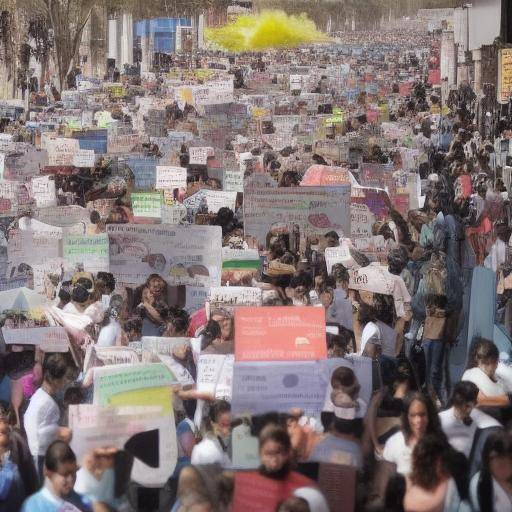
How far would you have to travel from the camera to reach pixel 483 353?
5.76 metres

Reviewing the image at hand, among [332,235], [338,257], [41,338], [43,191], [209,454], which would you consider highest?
[43,191]

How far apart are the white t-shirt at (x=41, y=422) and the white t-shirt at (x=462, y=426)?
5.21 feet

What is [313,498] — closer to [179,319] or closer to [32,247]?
[179,319]

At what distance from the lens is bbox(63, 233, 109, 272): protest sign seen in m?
7.58

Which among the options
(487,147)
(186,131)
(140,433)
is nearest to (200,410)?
(140,433)

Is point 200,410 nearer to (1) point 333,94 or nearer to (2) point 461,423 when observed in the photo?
(2) point 461,423

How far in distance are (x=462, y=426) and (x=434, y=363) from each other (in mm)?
1723

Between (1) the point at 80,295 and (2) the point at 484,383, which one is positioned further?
(1) the point at 80,295

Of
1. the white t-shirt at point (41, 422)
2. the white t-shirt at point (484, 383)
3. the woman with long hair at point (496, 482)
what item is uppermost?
the white t-shirt at point (484, 383)

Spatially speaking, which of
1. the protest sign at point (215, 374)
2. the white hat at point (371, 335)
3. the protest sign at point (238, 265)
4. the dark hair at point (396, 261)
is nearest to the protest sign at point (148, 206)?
the protest sign at point (238, 265)

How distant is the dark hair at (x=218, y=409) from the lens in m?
5.41

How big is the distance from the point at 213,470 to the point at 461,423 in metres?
1.04

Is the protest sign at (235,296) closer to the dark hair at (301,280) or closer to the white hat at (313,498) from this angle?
the dark hair at (301,280)

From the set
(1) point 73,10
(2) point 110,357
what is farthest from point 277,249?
(1) point 73,10
